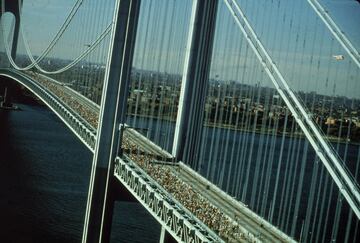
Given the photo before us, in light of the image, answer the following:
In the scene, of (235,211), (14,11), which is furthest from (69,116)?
(14,11)

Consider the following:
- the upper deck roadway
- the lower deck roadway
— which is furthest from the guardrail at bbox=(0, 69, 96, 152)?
the lower deck roadway

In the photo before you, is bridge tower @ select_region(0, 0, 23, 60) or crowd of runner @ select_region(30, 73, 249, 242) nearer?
crowd of runner @ select_region(30, 73, 249, 242)

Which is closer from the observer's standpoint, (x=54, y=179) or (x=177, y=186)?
(x=177, y=186)

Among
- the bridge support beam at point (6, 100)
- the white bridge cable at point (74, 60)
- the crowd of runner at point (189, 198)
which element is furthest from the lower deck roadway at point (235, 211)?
the bridge support beam at point (6, 100)

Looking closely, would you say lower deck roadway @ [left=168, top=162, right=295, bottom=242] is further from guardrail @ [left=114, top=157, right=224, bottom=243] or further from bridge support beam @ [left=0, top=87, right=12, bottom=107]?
bridge support beam @ [left=0, top=87, right=12, bottom=107]

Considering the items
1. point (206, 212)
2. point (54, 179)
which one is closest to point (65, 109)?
point (54, 179)

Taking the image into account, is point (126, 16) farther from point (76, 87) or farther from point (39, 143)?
point (76, 87)

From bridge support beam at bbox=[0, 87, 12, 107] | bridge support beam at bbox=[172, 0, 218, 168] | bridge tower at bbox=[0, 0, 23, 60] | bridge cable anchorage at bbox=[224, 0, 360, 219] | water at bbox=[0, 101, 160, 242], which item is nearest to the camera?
bridge cable anchorage at bbox=[224, 0, 360, 219]
